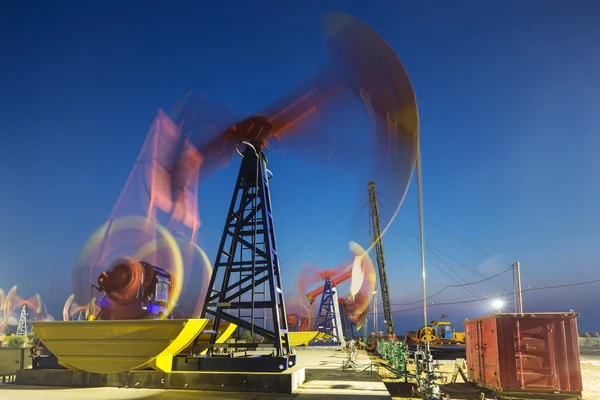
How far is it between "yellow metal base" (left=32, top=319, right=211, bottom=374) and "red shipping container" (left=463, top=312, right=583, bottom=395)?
10.7m

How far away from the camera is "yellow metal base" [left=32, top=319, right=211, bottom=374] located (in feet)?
41.0

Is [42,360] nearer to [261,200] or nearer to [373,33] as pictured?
[261,200]

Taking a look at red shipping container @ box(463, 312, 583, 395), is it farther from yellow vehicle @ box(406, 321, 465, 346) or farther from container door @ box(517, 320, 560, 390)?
yellow vehicle @ box(406, 321, 465, 346)

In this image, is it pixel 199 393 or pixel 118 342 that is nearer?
pixel 199 393

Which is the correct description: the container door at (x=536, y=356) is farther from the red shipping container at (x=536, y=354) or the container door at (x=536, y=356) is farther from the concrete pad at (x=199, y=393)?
the concrete pad at (x=199, y=393)

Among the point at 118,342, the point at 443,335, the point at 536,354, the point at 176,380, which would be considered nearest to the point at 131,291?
the point at 118,342

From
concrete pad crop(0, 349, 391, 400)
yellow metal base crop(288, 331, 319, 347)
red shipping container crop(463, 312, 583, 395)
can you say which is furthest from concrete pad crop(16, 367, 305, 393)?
yellow metal base crop(288, 331, 319, 347)

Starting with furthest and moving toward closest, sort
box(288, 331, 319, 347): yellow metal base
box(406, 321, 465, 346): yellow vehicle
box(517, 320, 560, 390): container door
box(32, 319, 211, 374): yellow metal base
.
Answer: box(406, 321, 465, 346): yellow vehicle < box(288, 331, 319, 347): yellow metal base < box(517, 320, 560, 390): container door < box(32, 319, 211, 374): yellow metal base

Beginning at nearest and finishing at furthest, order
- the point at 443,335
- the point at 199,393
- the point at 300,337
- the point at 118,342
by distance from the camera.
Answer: the point at 199,393, the point at 118,342, the point at 300,337, the point at 443,335

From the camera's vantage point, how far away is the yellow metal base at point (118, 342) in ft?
41.0

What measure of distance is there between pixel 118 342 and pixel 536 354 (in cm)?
1409

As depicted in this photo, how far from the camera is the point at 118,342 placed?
12.9 meters

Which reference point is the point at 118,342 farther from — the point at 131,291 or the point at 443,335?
the point at 443,335

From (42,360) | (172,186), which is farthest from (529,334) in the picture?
(42,360)
